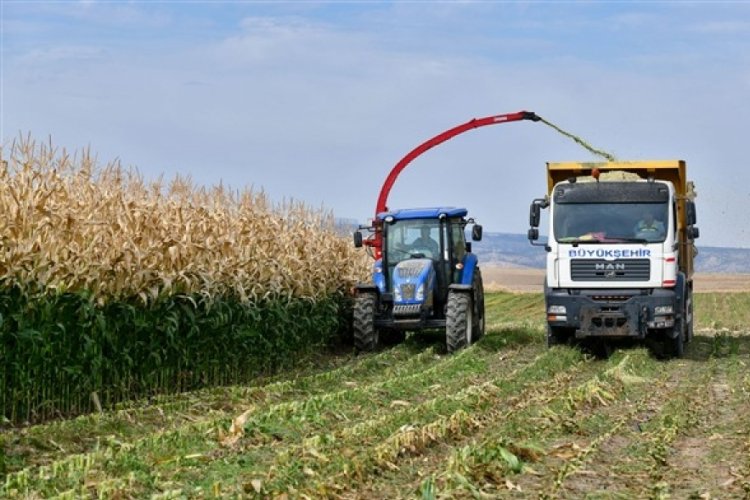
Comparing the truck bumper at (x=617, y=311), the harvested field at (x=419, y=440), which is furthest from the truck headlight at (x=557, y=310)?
the harvested field at (x=419, y=440)

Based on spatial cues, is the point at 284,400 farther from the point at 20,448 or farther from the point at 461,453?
the point at 461,453

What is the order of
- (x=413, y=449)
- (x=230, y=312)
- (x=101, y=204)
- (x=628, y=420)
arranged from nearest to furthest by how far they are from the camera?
(x=413, y=449), (x=628, y=420), (x=101, y=204), (x=230, y=312)

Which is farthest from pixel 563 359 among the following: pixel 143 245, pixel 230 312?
pixel 143 245

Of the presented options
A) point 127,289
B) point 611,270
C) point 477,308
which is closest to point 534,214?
point 611,270

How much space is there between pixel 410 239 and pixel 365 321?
1.69m

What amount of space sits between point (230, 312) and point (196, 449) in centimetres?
638

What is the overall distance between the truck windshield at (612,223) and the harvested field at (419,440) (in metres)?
2.22

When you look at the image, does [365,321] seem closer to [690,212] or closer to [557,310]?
[557,310]

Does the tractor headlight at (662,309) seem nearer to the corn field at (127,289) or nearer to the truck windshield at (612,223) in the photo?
the truck windshield at (612,223)

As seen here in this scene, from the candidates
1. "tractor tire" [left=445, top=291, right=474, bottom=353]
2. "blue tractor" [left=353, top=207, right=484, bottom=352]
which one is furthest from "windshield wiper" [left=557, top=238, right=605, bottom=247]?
"tractor tire" [left=445, top=291, right=474, bottom=353]

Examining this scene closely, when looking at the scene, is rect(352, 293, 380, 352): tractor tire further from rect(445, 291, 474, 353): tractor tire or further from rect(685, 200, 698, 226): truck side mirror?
rect(685, 200, 698, 226): truck side mirror

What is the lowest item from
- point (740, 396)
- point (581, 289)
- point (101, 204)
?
point (740, 396)

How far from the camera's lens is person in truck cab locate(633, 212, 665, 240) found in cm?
1936

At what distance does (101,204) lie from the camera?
14.2 m
